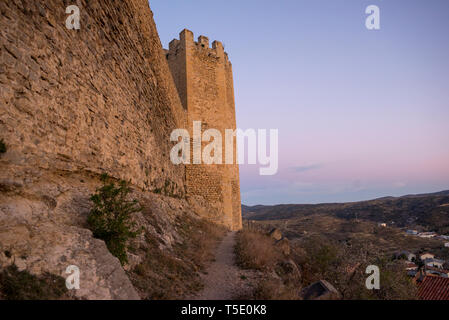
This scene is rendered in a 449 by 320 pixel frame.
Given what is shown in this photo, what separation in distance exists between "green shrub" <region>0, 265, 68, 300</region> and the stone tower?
37.4 feet

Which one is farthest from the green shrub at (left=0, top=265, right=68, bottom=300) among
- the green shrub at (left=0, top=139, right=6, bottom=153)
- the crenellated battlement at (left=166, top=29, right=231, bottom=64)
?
the crenellated battlement at (left=166, top=29, right=231, bottom=64)

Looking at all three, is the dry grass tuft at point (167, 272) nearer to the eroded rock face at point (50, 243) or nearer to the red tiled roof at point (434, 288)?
the eroded rock face at point (50, 243)

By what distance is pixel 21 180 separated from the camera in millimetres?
2834

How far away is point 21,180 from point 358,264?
23.9 ft

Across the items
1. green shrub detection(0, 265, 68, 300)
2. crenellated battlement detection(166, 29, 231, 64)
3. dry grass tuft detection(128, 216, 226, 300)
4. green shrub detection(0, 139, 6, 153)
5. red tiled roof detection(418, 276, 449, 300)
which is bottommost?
red tiled roof detection(418, 276, 449, 300)

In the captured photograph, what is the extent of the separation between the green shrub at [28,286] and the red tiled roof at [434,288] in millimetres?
16719

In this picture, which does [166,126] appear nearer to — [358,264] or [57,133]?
[57,133]

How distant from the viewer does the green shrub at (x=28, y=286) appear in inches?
81.4

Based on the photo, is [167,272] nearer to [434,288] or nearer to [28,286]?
[28,286]

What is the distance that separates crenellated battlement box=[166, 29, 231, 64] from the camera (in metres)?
14.6

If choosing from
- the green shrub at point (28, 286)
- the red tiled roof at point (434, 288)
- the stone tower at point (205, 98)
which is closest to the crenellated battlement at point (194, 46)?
the stone tower at point (205, 98)

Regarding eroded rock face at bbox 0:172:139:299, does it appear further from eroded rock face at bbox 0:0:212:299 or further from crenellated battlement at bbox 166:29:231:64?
crenellated battlement at bbox 166:29:231:64

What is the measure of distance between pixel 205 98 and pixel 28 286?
13556 millimetres
